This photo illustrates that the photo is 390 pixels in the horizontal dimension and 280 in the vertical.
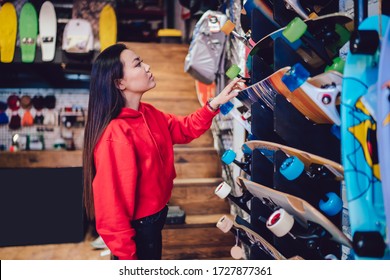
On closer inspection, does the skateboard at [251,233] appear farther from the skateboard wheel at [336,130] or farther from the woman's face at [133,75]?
the woman's face at [133,75]

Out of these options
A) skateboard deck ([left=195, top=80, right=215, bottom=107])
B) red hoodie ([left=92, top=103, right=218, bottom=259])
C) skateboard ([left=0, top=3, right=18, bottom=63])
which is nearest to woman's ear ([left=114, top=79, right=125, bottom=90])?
red hoodie ([left=92, top=103, right=218, bottom=259])

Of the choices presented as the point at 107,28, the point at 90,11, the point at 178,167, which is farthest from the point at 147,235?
the point at 90,11

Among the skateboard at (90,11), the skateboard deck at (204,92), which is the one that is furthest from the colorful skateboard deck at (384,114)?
the skateboard at (90,11)

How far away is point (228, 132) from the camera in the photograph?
11.0 feet

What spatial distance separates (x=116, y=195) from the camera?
4.66 ft

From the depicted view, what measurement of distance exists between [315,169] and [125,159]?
69cm

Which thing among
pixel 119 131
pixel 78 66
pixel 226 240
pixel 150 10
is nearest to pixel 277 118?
pixel 119 131

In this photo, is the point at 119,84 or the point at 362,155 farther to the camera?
the point at 119,84

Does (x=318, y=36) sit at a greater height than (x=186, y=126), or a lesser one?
greater

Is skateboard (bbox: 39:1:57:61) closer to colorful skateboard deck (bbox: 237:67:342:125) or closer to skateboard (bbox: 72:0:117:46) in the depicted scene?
skateboard (bbox: 72:0:117:46)

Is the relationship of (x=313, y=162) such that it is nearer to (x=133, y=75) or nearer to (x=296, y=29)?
(x=296, y=29)

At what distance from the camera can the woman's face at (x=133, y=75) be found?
156 centimetres

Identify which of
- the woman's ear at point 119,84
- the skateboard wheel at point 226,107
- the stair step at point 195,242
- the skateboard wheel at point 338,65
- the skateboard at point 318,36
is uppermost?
the skateboard at point 318,36

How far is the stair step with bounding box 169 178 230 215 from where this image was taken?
10.4 feet
